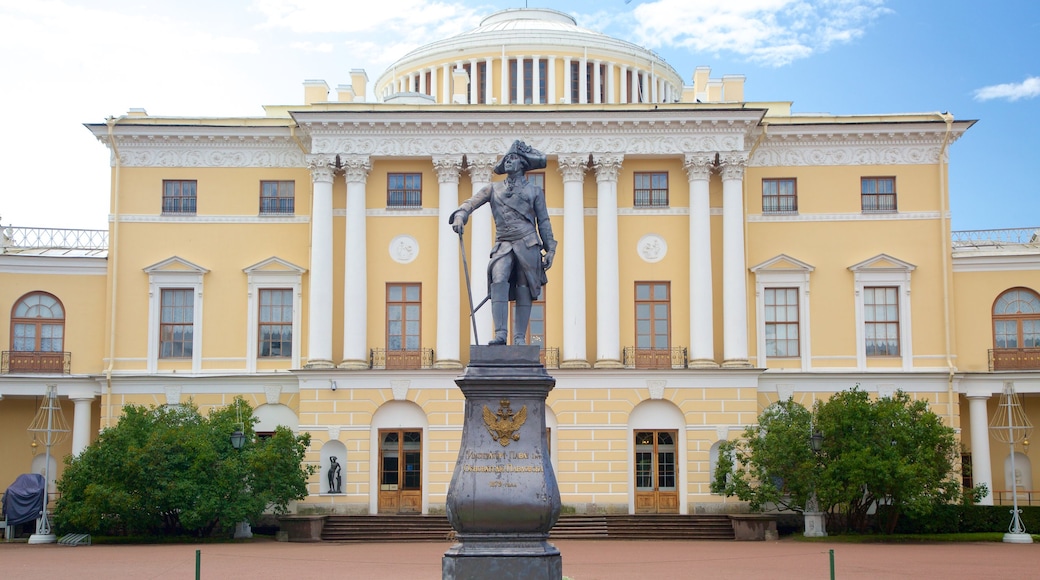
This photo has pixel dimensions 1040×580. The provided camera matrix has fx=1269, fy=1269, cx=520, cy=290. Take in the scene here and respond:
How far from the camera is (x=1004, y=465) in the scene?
149 ft

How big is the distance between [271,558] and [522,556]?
16390 mm

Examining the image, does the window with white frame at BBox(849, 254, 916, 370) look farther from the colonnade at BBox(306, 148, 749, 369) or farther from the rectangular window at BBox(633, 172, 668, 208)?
the rectangular window at BBox(633, 172, 668, 208)

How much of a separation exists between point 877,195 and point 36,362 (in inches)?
1204

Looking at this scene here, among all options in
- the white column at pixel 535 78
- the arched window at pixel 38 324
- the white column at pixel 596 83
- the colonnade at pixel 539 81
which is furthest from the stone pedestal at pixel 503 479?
the white column at pixel 596 83

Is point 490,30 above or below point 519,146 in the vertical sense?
above

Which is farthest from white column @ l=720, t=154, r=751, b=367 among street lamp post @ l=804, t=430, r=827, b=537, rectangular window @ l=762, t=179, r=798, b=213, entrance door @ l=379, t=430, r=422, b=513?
entrance door @ l=379, t=430, r=422, b=513

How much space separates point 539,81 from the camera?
5491 cm

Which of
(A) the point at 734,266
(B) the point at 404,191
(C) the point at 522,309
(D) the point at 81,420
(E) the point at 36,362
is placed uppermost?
(B) the point at 404,191

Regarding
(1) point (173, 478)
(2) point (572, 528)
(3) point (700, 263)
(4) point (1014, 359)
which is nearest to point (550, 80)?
(3) point (700, 263)

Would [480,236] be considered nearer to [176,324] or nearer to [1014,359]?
[176,324]

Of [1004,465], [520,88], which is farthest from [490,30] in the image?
[1004,465]

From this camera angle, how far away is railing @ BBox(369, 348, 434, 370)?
44.0 metres

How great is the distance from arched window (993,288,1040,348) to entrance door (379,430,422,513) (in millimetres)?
20819

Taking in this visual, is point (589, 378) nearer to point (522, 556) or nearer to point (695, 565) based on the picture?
point (695, 565)
